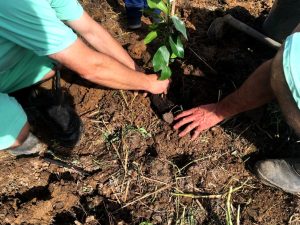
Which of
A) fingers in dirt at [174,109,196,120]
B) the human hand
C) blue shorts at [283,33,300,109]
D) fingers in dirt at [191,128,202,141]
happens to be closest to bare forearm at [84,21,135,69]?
the human hand

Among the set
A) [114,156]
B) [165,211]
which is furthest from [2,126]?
[165,211]

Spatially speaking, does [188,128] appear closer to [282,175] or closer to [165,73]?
[165,73]

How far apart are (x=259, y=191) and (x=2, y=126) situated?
130 cm

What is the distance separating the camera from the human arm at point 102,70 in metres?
1.47

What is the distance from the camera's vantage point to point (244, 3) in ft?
8.44

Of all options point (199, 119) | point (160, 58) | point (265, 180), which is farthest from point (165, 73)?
point (265, 180)

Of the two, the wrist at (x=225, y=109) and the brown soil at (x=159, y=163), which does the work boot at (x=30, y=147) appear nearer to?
the brown soil at (x=159, y=163)

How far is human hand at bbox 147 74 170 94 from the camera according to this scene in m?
1.91

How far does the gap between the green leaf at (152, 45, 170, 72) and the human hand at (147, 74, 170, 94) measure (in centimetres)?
16

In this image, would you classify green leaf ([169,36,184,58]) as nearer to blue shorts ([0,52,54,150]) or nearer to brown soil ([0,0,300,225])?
brown soil ([0,0,300,225])

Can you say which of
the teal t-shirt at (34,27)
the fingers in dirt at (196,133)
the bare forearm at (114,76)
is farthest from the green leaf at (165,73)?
the teal t-shirt at (34,27)

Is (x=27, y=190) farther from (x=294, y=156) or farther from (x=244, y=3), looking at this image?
(x=244, y=3)

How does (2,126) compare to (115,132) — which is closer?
(2,126)

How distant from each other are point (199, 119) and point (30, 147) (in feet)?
2.99
